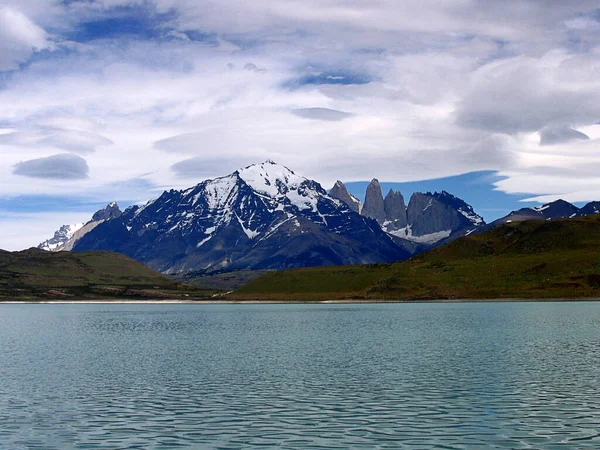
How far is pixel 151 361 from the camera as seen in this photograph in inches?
3573

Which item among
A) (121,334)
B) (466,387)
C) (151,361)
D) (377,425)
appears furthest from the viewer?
(121,334)

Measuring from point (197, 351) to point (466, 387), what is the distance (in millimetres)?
52182

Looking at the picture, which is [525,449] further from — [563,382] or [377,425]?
[563,382]

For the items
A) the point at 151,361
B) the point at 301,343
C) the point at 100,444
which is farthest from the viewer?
the point at 301,343

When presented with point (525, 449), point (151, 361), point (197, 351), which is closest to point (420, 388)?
point (525, 449)

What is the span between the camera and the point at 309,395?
60.1 metres

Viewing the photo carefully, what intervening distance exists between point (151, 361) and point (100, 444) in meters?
48.7

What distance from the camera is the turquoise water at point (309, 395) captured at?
4394 cm

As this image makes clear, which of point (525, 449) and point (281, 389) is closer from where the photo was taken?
point (525, 449)

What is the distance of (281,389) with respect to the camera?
6400 cm

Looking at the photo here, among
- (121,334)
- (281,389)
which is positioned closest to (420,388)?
(281,389)

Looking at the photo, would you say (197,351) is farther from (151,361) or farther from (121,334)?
(121,334)

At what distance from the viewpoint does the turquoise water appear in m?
43.9

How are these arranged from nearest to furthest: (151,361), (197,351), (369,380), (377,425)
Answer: (377,425) < (369,380) < (151,361) < (197,351)
